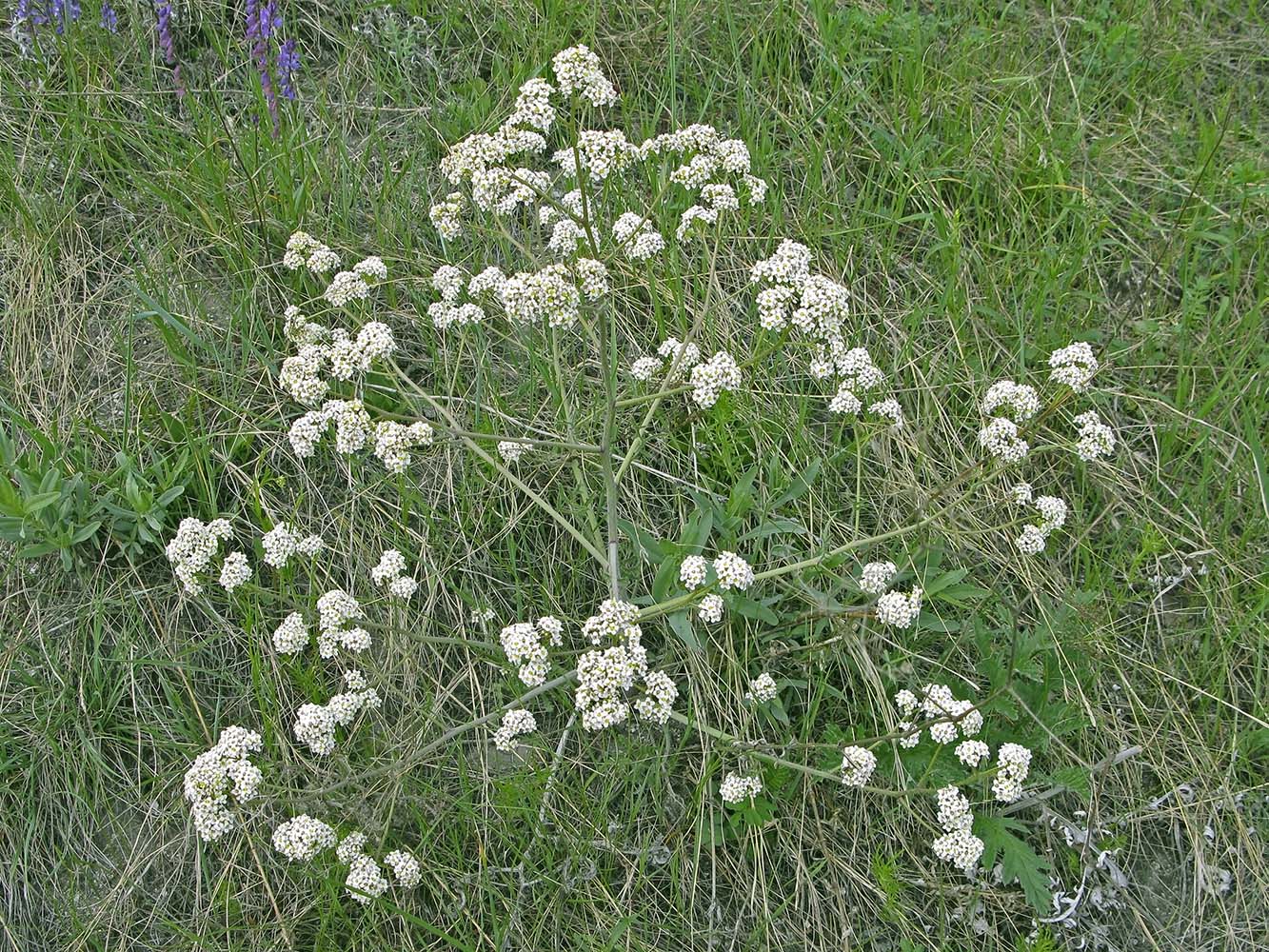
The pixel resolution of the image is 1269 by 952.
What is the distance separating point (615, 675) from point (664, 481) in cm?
100

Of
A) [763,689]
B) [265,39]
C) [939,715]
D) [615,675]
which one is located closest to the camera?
[615,675]

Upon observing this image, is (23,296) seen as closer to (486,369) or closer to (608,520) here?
(486,369)

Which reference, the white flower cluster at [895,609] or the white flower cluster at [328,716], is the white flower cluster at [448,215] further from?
the white flower cluster at [895,609]

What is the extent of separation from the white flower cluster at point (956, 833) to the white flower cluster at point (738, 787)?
47 cm

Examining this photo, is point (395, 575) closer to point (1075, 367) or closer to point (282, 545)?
point (282, 545)

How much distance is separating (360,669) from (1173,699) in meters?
2.46

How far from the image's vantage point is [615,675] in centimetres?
277

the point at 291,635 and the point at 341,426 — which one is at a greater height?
the point at 341,426

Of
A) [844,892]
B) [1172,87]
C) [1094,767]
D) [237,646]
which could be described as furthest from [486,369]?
[1172,87]

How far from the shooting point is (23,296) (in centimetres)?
388

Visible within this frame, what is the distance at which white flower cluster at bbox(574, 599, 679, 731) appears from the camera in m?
2.77

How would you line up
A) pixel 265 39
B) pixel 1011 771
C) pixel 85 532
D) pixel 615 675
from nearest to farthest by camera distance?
pixel 615 675
pixel 1011 771
pixel 85 532
pixel 265 39

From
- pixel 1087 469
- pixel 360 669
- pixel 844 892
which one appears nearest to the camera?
pixel 844 892

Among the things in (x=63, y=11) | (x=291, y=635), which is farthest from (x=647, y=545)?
(x=63, y=11)
